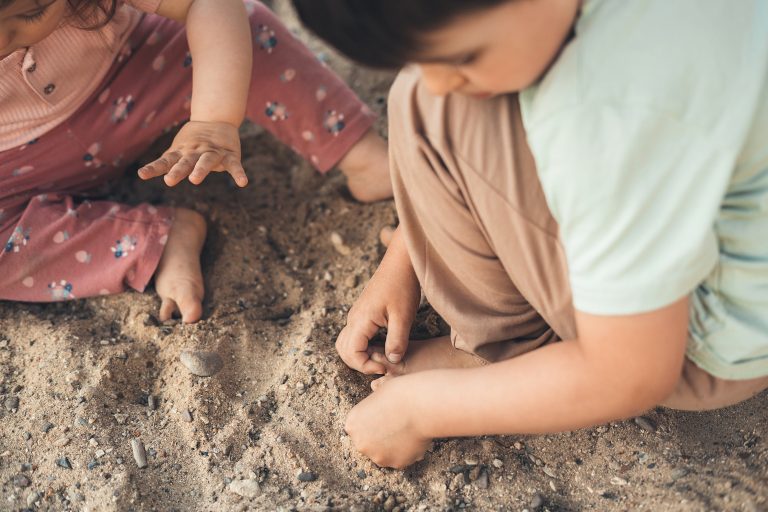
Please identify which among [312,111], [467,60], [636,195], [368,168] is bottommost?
[368,168]

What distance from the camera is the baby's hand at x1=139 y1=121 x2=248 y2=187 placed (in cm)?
139

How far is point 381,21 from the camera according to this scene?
0.85m

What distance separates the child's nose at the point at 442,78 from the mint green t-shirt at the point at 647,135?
0.33ft

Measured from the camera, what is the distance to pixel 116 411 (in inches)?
59.1

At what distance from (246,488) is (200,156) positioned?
0.58 metres

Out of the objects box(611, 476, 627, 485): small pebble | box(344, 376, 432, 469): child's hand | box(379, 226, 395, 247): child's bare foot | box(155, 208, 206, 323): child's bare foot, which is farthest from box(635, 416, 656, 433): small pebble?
box(155, 208, 206, 323): child's bare foot

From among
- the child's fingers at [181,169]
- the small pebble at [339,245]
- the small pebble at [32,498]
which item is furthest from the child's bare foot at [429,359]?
the small pebble at [32,498]

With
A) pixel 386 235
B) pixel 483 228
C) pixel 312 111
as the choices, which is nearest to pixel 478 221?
pixel 483 228

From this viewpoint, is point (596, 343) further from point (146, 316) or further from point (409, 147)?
point (146, 316)

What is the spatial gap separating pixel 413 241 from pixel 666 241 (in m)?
0.49

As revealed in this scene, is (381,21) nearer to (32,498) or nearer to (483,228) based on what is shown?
(483,228)

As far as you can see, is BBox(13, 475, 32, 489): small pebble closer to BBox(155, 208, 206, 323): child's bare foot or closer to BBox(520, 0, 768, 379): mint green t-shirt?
BBox(155, 208, 206, 323): child's bare foot

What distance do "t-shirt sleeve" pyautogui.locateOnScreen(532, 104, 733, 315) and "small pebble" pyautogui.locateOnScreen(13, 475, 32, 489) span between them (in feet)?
3.34

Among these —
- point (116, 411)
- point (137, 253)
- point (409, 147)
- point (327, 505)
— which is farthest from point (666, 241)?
point (137, 253)
